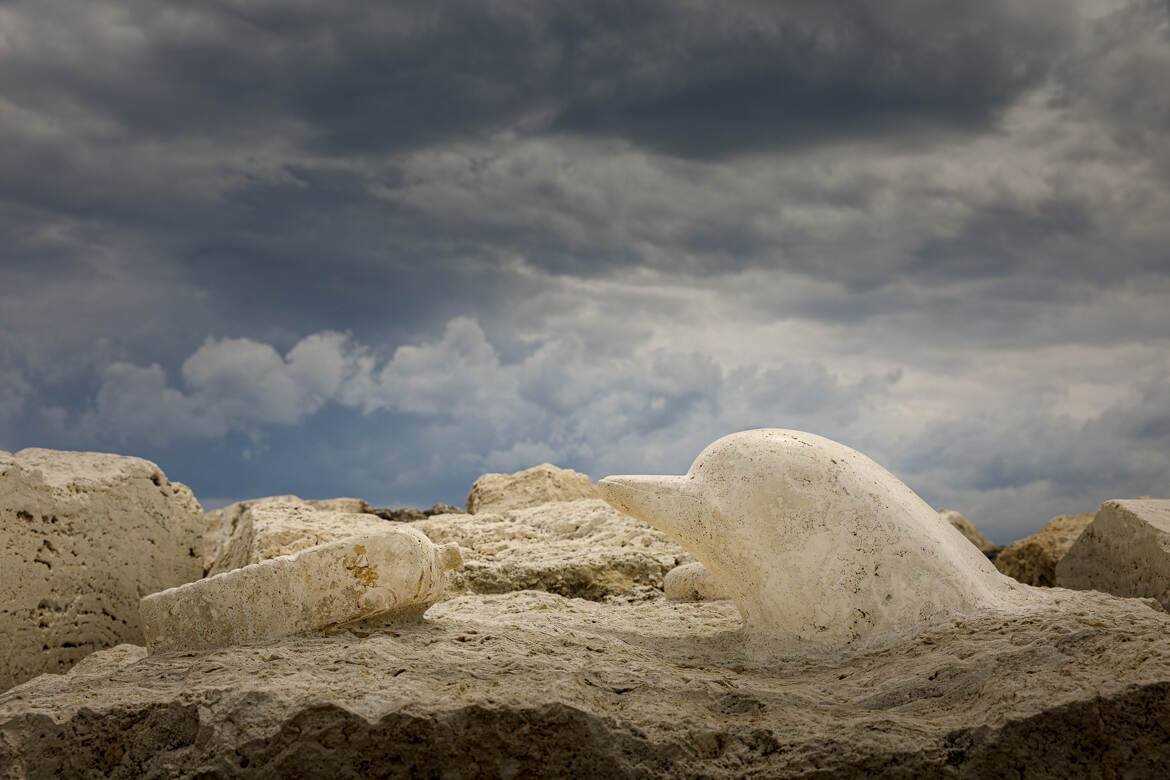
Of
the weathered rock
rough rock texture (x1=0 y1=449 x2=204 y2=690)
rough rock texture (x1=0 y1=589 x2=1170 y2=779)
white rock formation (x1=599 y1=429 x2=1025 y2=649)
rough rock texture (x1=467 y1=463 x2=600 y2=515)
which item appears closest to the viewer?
rough rock texture (x1=0 y1=589 x2=1170 y2=779)

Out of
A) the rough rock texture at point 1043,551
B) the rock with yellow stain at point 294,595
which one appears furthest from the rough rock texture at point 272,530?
the rough rock texture at point 1043,551

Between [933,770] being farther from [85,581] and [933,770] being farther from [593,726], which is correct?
[85,581]

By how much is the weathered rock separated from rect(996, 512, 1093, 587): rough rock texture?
13.5 feet

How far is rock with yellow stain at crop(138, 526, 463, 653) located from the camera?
5234 millimetres

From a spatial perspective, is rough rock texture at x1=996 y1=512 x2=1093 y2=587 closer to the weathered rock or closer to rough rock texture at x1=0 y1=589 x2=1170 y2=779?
the weathered rock

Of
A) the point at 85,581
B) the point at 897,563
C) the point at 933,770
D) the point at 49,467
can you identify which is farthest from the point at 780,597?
the point at 49,467

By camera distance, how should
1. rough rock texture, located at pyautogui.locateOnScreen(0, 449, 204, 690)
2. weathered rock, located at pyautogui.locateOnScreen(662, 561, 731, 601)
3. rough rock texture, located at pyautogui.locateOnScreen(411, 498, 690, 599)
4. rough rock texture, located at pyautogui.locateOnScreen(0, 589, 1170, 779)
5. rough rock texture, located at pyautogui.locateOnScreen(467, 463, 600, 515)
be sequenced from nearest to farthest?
rough rock texture, located at pyautogui.locateOnScreen(0, 589, 1170, 779)
rough rock texture, located at pyautogui.locateOnScreen(0, 449, 204, 690)
weathered rock, located at pyautogui.locateOnScreen(662, 561, 731, 601)
rough rock texture, located at pyautogui.locateOnScreen(411, 498, 690, 599)
rough rock texture, located at pyautogui.locateOnScreen(467, 463, 600, 515)

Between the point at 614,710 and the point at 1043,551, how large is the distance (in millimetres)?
6902

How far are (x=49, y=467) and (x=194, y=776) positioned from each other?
4398 mm

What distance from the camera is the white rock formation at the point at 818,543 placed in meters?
5.23

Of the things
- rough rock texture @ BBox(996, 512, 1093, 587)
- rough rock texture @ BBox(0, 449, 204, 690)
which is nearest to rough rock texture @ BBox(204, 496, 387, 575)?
rough rock texture @ BBox(0, 449, 204, 690)

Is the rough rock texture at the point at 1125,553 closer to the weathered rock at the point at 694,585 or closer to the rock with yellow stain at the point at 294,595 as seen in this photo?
the weathered rock at the point at 694,585

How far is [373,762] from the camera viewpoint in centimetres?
385

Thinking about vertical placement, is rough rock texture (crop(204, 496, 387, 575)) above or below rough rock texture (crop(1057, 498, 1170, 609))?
above
